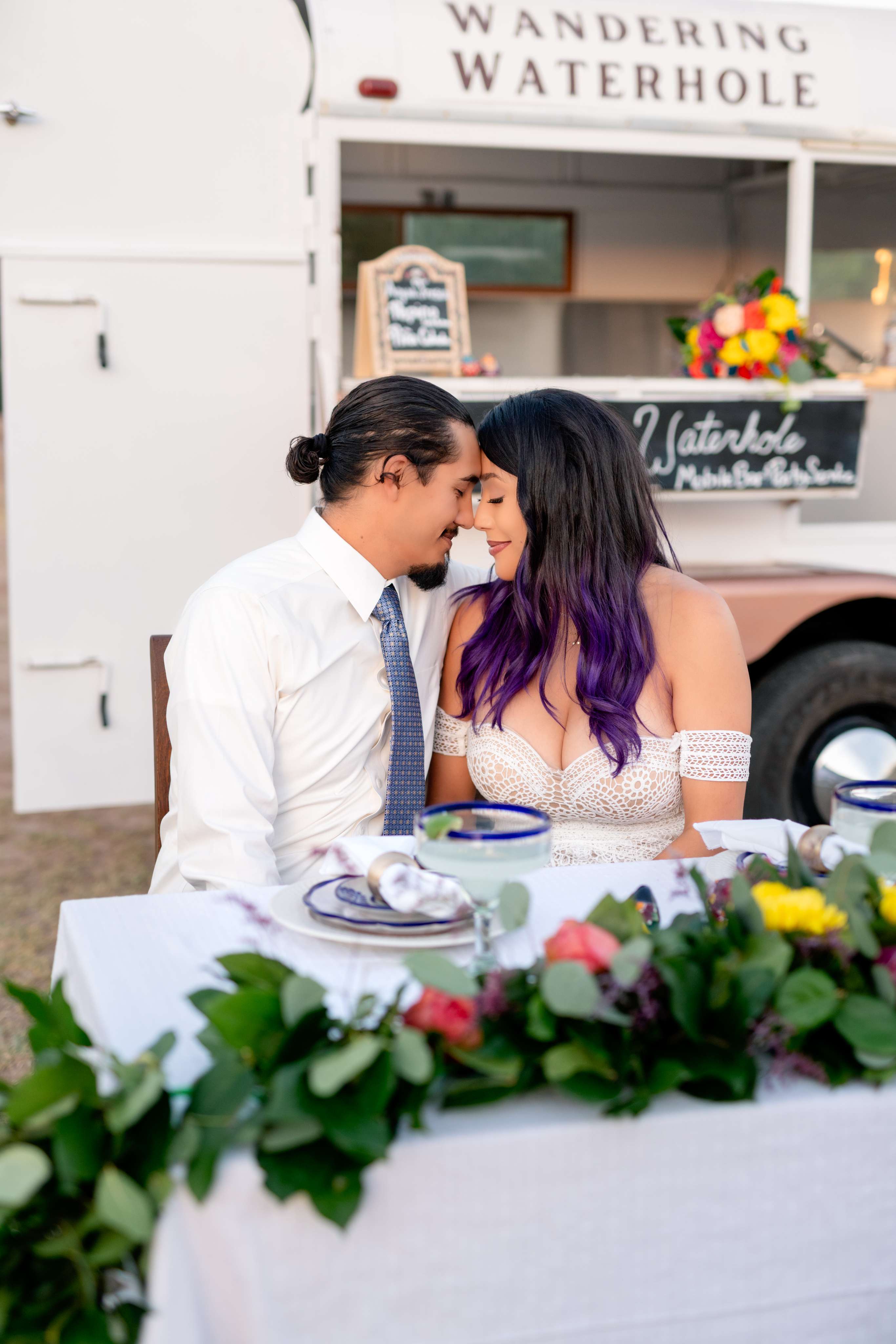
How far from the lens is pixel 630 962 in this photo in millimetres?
942

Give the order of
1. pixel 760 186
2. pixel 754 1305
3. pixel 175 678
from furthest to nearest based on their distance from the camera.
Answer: pixel 760 186 → pixel 175 678 → pixel 754 1305

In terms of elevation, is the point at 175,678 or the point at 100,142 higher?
the point at 100,142

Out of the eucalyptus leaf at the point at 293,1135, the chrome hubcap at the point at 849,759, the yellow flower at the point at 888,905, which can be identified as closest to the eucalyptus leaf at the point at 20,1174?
the eucalyptus leaf at the point at 293,1135

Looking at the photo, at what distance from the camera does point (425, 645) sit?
7.79 feet

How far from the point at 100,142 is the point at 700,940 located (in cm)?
297

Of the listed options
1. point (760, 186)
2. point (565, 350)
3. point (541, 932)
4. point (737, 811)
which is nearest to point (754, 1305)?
point (541, 932)

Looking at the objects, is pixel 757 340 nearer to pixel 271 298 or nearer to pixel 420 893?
pixel 271 298

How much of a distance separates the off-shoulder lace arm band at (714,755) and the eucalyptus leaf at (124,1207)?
147 cm

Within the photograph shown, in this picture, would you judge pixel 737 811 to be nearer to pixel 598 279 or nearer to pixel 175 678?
pixel 175 678

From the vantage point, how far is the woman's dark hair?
7.16 ft

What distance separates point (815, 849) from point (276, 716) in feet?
3.36

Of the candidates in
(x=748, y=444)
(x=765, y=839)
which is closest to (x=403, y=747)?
(x=765, y=839)

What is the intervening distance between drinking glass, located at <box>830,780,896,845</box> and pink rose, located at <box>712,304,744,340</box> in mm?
2522

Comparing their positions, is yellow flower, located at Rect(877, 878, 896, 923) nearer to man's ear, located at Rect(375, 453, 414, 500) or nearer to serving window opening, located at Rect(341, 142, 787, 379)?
man's ear, located at Rect(375, 453, 414, 500)
